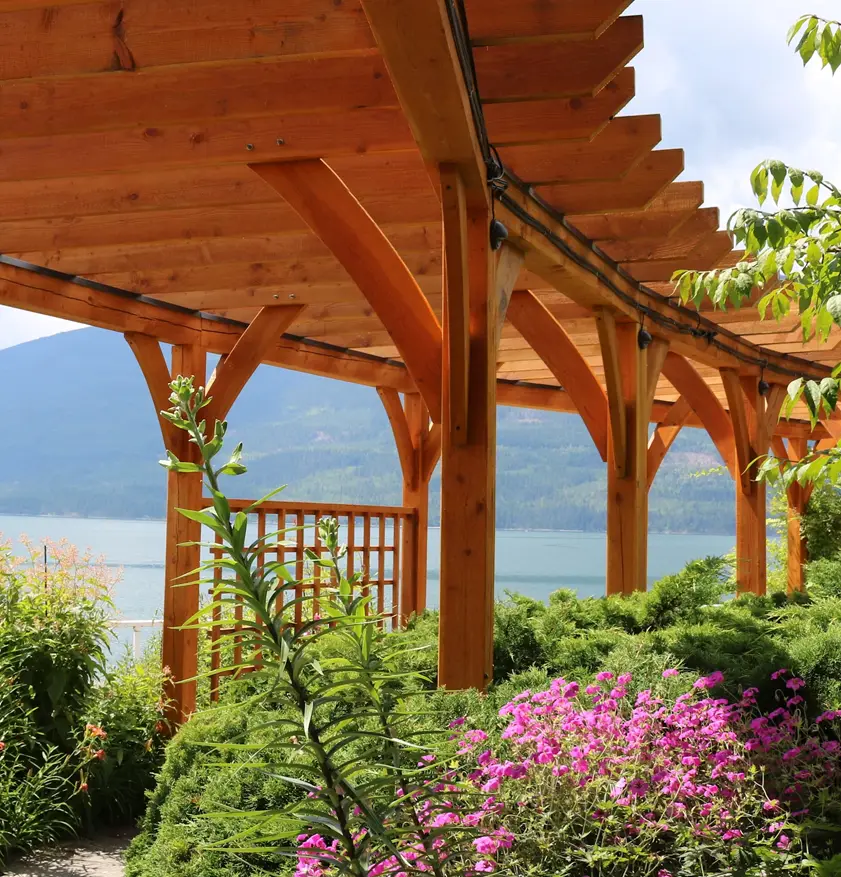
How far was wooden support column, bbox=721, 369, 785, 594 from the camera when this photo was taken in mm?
8234

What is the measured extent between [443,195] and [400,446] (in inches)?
211

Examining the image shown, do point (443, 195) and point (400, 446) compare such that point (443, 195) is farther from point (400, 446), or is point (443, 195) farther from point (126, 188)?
point (400, 446)

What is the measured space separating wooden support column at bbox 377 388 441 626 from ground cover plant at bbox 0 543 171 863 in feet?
9.52

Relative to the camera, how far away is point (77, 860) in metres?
4.27

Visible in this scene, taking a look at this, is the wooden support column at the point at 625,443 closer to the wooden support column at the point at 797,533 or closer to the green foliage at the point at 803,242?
the green foliage at the point at 803,242

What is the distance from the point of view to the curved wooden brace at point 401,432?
27.9 feet

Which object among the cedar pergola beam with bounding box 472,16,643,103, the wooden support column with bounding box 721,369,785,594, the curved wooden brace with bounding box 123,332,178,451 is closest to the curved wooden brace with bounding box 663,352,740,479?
the wooden support column with bounding box 721,369,785,594

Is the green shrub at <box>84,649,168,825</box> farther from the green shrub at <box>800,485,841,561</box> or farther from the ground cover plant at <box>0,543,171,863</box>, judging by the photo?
the green shrub at <box>800,485,841,561</box>

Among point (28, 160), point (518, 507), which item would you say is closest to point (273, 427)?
point (518, 507)

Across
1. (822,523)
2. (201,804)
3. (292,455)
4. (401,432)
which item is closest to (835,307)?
(201,804)

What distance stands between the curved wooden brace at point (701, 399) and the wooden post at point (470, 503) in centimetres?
→ 401

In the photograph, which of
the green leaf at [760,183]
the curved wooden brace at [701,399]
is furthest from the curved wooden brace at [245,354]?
the green leaf at [760,183]

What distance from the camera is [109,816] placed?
489 cm

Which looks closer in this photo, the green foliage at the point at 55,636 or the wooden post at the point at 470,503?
the wooden post at the point at 470,503
